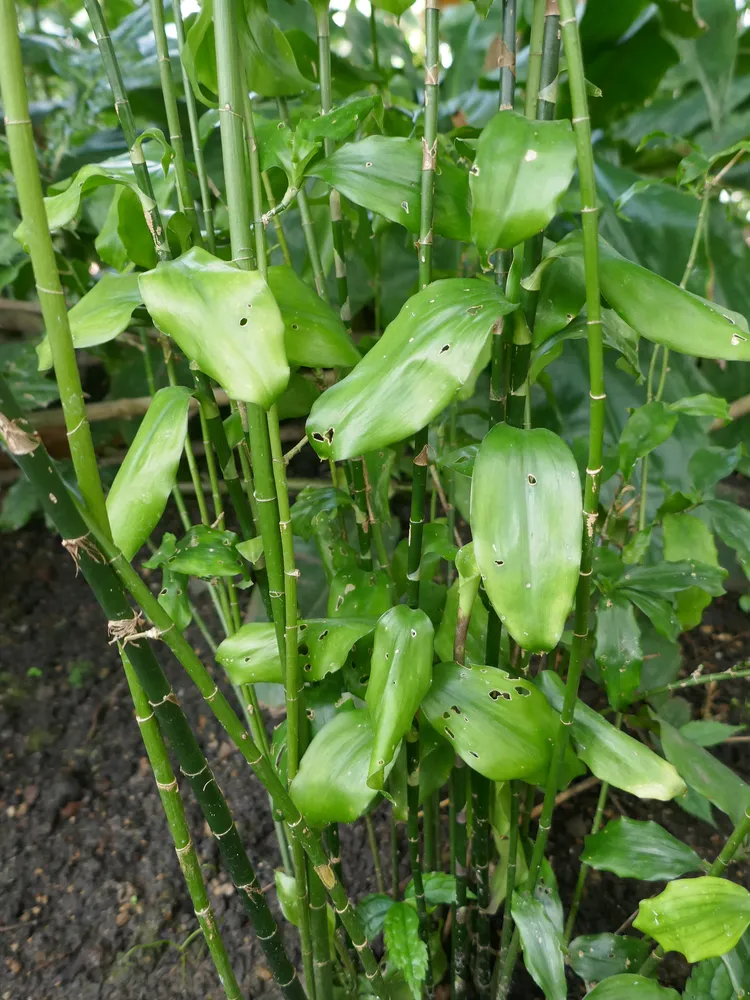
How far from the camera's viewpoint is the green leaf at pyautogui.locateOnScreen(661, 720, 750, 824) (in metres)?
0.54

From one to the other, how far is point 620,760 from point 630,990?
0.18 m

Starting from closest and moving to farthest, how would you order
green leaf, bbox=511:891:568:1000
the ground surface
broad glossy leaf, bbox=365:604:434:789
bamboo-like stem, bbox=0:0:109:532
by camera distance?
bamboo-like stem, bbox=0:0:109:532, broad glossy leaf, bbox=365:604:434:789, green leaf, bbox=511:891:568:1000, the ground surface

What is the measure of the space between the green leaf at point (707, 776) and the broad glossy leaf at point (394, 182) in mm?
477

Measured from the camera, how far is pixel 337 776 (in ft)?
1.35

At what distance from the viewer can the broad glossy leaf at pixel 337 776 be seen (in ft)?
1.34

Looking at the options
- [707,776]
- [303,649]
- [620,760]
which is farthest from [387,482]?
[707,776]

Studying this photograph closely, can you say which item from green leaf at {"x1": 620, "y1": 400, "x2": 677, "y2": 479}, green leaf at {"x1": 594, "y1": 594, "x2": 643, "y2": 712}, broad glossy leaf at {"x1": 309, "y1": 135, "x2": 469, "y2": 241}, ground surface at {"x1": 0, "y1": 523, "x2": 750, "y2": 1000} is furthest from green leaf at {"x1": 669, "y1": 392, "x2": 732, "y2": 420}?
ground surface at {"x1": 0, "y1": 523, "x2": 750, "y2": 1000}

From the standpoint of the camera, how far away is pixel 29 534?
1261 millimetres

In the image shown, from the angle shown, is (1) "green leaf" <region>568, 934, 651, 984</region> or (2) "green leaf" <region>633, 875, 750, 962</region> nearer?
(2) "green leaf" <region>633, 875, 750, 962</region>

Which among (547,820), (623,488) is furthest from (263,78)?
(547,820)

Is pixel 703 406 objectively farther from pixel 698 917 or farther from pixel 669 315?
pixel 698 917

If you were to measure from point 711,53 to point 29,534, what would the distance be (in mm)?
1372

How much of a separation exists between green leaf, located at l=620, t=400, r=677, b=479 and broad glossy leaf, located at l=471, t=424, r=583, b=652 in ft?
0.71

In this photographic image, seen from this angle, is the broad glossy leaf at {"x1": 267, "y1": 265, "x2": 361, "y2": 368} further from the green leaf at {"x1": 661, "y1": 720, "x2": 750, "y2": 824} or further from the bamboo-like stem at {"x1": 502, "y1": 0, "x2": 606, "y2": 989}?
the green leaf at {"x1": 661, "y1": 720, "x2": 750, "y2": 824}
